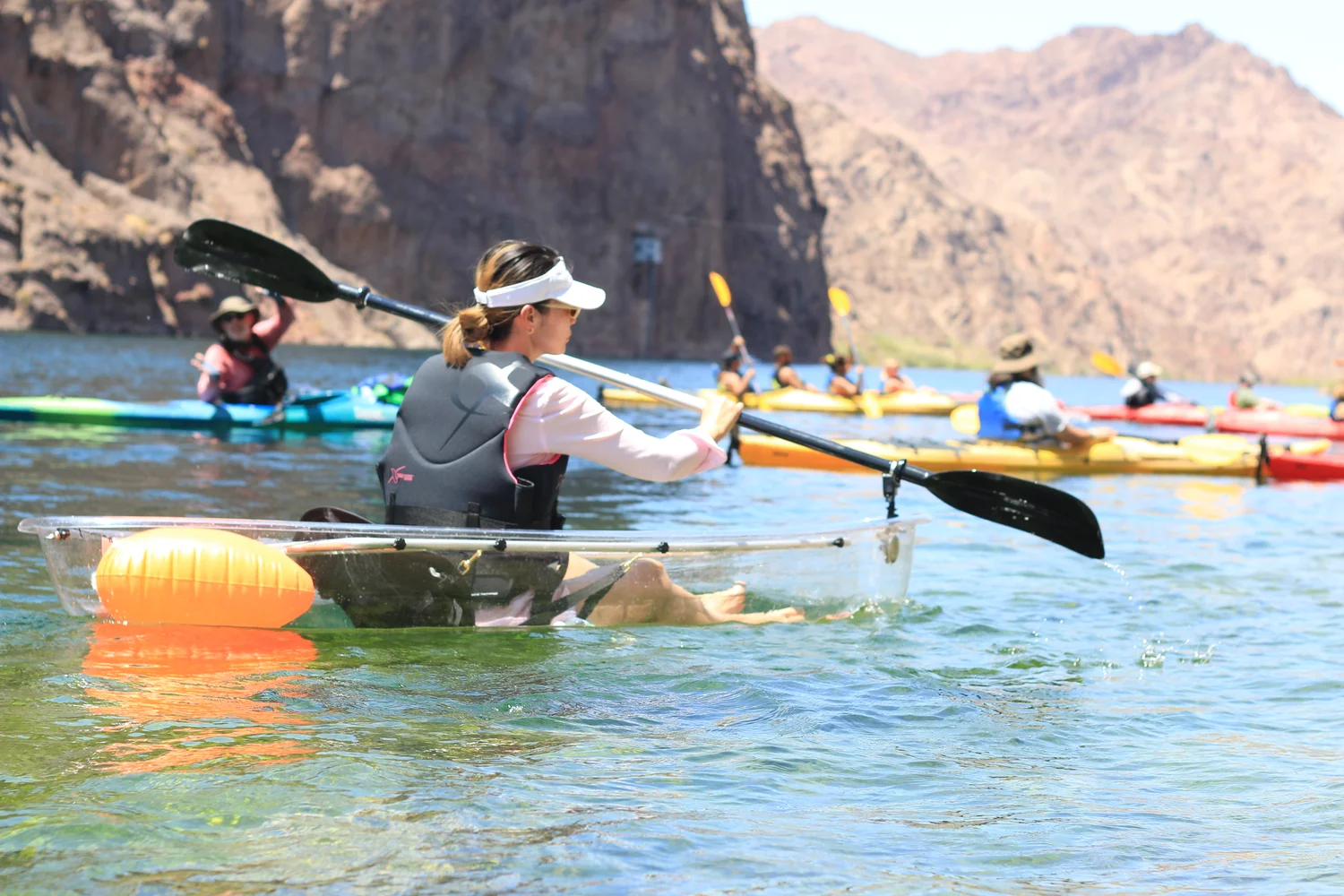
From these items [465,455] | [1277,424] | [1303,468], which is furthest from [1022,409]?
[1277,424]

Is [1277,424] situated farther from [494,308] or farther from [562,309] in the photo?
[494,308]

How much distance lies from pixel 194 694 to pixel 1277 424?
903 inches

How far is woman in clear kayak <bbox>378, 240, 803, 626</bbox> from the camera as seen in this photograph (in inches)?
196

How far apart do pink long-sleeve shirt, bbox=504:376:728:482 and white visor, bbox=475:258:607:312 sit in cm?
30

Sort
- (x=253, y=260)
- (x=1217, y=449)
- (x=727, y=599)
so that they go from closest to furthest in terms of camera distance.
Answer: (x=727, y=599) < (x=253, y=260) < (x=1217, y=449)

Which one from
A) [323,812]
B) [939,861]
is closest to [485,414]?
[323,812]

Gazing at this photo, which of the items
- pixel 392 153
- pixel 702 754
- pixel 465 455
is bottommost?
pixel 702 754

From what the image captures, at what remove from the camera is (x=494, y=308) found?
5059 millimetres

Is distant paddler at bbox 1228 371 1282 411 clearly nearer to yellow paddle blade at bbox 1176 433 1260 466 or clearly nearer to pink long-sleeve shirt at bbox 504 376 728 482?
yellow paddle blade at bbox 1176 433 1260 466

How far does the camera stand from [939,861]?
3.42 meters

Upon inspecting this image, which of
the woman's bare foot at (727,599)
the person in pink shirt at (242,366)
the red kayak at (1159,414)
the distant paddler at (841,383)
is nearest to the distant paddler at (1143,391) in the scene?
the red kayak at (1159,414)

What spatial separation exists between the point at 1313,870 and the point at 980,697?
1843 millimetres

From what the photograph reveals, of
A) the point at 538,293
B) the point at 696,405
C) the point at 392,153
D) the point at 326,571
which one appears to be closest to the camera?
→ the point at 538,293

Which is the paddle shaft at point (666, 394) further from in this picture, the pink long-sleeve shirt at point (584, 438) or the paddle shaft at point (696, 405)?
the pink long-sleeve shirt at point (584, 438)
